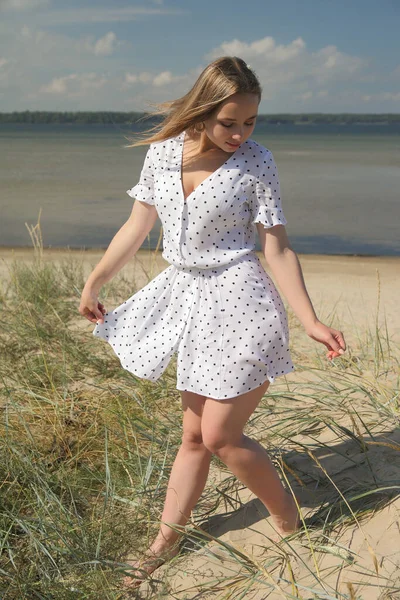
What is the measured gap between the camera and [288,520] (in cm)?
252

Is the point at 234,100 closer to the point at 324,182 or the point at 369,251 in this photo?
the point at 369,251

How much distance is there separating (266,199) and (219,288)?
331 millimetres

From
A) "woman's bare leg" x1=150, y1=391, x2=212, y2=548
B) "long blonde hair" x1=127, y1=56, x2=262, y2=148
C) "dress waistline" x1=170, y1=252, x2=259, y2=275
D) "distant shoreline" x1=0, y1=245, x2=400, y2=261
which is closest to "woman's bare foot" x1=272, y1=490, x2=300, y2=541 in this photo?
"woman's bare leg" x1=150, y1=391, x2=212, y2=548

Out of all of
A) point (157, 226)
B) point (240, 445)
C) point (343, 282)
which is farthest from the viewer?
point (157, 226)

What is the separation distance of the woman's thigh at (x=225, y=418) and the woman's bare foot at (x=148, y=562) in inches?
17.6

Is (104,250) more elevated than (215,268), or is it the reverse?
(215,268)

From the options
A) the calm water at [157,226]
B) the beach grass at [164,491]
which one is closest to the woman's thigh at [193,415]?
the beach grass at [164,491]

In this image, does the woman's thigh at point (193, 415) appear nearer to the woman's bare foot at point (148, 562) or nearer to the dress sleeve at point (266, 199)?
the woman's bare foot at point (148, 562)

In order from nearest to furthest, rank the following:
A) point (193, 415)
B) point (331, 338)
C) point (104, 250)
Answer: point (331, 338) < point (193, 415) < point (104, 250)

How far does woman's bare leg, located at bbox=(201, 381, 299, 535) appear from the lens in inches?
90.0

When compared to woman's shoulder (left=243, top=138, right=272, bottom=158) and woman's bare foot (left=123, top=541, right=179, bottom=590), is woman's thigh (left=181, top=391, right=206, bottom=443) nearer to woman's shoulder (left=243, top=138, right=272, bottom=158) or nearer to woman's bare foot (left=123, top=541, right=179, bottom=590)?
woman's bare foot (left=123, top=541, right=179, bottom=590)

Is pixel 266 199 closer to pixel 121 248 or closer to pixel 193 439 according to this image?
pixel 121 248

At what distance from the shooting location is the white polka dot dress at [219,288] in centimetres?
229

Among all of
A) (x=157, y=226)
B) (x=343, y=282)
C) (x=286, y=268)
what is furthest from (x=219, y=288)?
(x=157, y=226)
